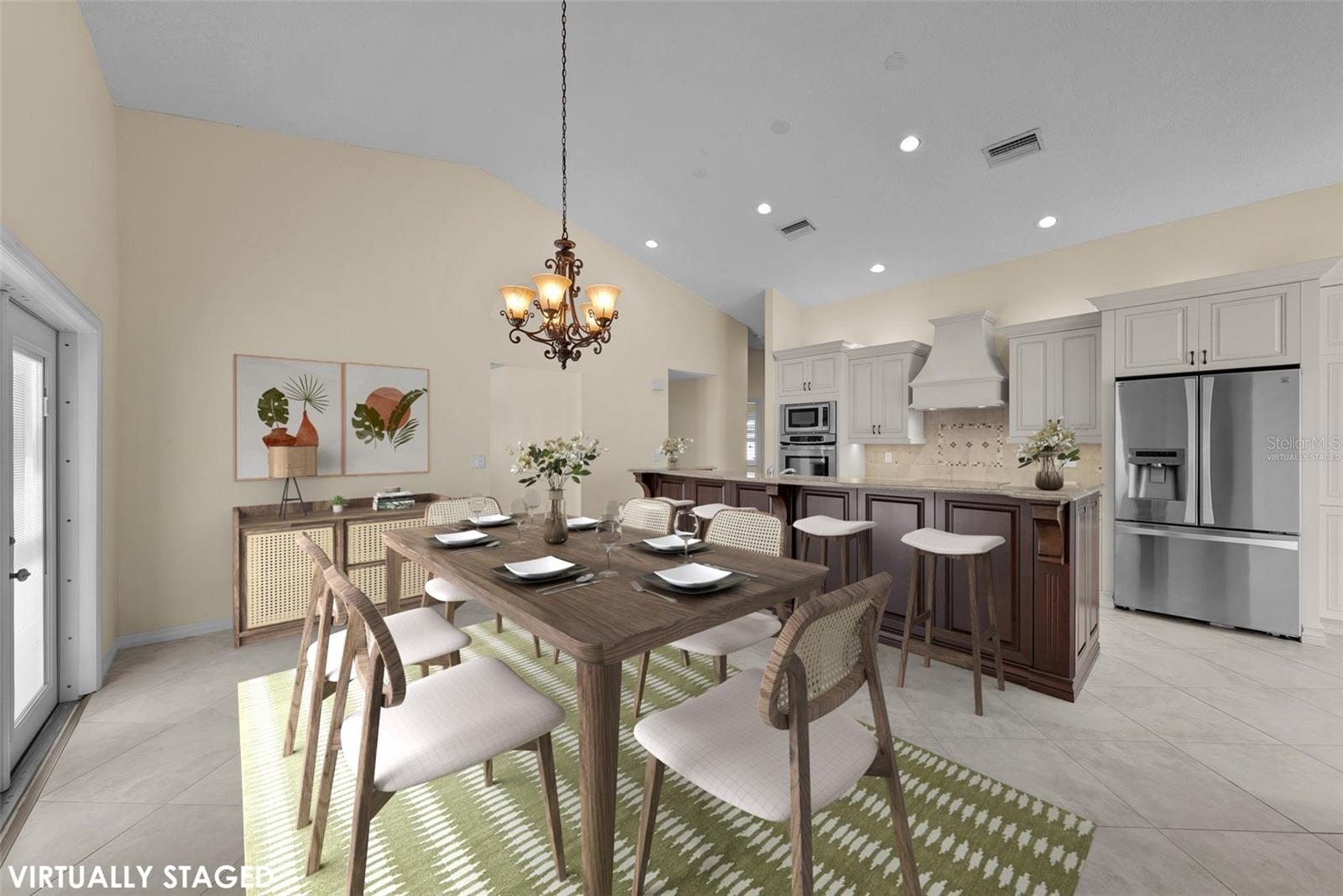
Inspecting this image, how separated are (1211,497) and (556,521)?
420 cm

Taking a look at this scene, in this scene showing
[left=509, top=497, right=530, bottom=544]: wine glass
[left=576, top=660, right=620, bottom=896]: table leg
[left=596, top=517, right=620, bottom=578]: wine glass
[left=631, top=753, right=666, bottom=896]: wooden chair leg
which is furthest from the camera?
[left=509, top=497, right=530, bottom=544]: wine glass

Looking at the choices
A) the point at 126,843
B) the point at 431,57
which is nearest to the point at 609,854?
the point at 126,843

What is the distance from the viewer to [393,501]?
3.88 metres

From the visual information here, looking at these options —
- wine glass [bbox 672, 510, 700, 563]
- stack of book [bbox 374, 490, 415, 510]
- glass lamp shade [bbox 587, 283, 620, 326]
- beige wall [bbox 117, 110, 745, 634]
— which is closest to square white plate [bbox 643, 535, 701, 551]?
wine glass [bbox 672, 510, 700, 563]

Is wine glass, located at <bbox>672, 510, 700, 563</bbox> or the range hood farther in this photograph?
the range hood

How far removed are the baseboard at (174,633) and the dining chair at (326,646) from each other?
6.13 feet

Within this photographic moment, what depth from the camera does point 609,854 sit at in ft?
3.92

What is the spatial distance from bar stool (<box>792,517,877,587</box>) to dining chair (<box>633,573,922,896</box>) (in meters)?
Answer: 1.55

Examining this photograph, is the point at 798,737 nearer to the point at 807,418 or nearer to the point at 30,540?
A: the point at 30,540

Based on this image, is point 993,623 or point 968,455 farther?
point 968,455

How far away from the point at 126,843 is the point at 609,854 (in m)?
1.61

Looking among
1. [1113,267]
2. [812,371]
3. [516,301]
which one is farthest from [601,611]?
[1113,267]

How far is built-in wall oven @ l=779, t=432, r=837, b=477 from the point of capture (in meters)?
5.58

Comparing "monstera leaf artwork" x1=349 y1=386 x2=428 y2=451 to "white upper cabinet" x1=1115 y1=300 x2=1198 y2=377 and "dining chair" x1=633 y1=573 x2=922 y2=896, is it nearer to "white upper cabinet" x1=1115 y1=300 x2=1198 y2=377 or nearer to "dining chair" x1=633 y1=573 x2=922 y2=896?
"dining chair" x1=633 y1=573 x2=922 y2=896
